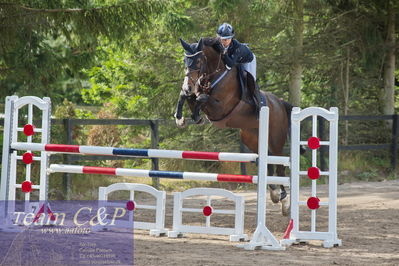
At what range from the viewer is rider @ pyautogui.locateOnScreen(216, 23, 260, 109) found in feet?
26.9

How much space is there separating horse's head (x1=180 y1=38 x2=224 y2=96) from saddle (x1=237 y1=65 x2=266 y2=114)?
1.24ft

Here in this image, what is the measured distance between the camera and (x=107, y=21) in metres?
9.95

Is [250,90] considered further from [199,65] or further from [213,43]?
[199,65]

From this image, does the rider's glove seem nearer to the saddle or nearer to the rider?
the rider

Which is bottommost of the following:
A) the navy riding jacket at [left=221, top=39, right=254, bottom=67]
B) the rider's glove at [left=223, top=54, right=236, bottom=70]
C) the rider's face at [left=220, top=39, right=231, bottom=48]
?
the rider's glove at [left=223, top=54, right=236, bottom=70]

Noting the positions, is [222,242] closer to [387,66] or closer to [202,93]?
[202,93]

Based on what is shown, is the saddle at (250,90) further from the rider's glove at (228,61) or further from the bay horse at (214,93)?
the rider's glove at (228,61)

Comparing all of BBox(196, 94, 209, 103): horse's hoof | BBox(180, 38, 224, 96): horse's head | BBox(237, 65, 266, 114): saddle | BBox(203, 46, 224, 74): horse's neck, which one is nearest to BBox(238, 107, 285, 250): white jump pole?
BBox(196, 94, 209, 103): horse's hoof

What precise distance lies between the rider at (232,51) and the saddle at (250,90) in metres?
0.01

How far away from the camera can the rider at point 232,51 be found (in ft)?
26.9

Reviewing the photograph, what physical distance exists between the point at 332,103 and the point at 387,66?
1527 millimetres

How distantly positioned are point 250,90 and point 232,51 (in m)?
0.57

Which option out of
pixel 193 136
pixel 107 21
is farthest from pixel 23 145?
pixel 193 136

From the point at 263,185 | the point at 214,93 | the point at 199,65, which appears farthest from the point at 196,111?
the point at 263,185
